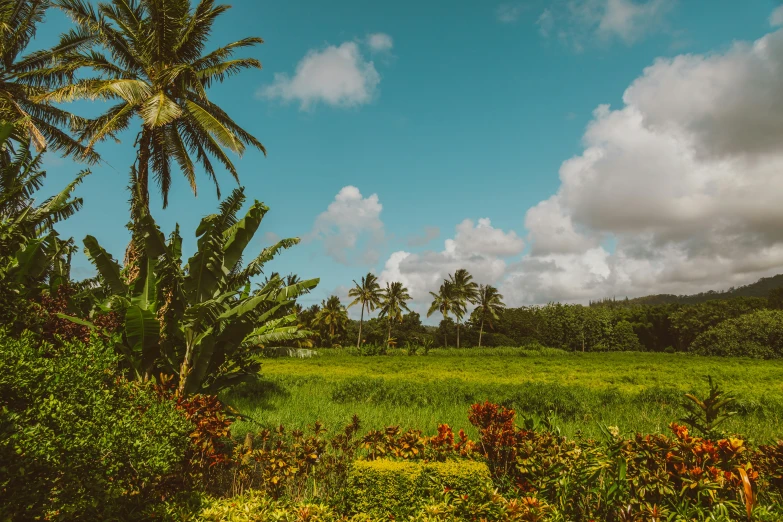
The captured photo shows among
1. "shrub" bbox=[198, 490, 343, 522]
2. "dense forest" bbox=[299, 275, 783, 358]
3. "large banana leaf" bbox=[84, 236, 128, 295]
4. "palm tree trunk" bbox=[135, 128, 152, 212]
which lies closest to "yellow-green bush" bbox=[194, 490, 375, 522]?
"shrub" bbox=[198, 490, 343, 522]

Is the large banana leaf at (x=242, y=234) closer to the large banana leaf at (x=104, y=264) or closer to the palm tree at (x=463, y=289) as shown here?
the large banana leaf at (x=104, y=264)

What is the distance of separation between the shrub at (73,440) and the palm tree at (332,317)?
5128 cm

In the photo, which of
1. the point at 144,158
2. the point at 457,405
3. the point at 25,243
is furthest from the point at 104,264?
the point at 457,405

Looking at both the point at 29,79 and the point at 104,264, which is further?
the point at 29,79

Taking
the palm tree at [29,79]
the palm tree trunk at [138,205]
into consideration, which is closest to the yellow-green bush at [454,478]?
the palm tree trunk at [138,205]

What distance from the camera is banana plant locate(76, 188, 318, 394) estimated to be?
7.69 meters

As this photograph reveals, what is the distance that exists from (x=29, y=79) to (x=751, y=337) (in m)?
59.0

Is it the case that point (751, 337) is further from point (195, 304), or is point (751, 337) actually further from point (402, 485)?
point (195, 304)

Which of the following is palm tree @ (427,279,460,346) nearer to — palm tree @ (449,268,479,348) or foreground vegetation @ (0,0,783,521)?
palm tree @ (449,268,479,348)

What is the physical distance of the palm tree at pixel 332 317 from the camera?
54.8 m

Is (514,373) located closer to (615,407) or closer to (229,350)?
(615,407)

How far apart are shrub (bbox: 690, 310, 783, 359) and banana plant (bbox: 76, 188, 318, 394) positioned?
162 ft

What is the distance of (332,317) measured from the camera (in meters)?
55.1

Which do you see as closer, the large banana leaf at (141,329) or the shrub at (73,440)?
the shrub at (73,440)
